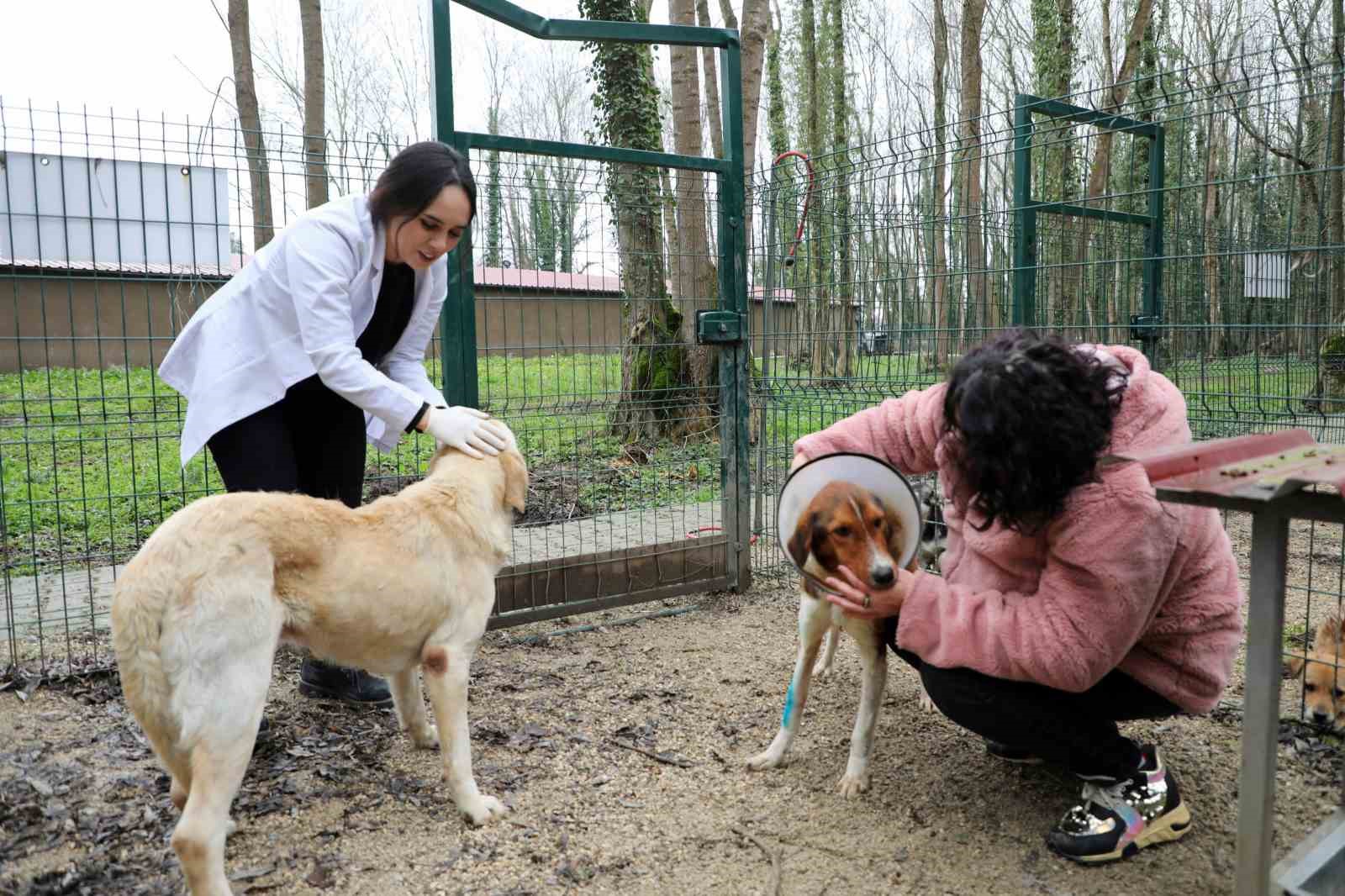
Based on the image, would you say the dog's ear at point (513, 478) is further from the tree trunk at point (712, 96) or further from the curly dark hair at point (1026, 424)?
the tree trunk at point (712, 96)

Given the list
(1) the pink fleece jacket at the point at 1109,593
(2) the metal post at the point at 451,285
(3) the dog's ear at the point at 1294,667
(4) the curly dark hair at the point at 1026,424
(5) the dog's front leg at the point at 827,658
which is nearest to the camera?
(4) the curly dark hair at the point at 1026,424

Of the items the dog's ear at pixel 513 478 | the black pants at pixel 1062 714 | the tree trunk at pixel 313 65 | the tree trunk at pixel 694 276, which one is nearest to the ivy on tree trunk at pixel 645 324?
the tree trunk at pixel 694 276

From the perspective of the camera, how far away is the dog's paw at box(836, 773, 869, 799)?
9.66 ft

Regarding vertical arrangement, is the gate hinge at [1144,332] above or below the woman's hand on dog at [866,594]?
above

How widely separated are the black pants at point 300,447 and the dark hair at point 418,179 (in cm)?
72

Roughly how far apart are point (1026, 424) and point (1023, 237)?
3.83 meters

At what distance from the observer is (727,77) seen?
4.96m

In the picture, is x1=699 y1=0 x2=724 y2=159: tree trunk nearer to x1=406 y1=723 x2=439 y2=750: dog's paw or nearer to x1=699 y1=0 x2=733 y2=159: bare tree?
x1=699 y1=0 x2=733 y2=159: bare tree

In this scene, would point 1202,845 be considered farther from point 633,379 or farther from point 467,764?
point 633,379

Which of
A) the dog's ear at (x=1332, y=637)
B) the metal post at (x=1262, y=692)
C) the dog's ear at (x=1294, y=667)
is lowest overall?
the dog's ear at (x=1294, y=667)

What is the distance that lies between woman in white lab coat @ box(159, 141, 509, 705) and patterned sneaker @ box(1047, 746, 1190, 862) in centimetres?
211

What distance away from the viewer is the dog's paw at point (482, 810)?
9.03ft

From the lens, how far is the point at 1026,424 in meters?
2.05

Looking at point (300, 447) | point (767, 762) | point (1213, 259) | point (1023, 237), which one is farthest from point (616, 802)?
point (1213, 259)
